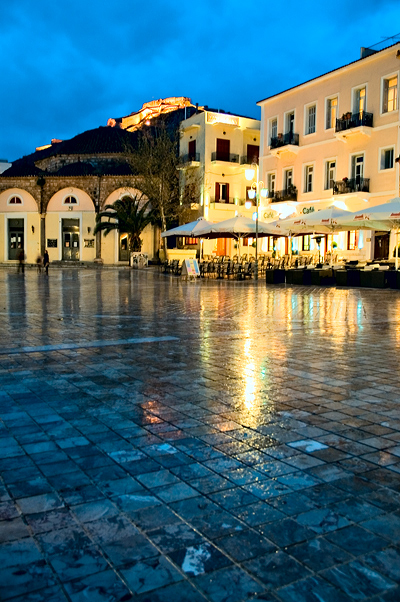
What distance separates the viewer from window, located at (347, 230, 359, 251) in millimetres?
27375

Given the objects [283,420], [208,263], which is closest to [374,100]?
[208,263]

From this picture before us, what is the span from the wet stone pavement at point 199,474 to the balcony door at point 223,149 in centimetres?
3494

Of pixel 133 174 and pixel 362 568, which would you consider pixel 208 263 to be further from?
pixel 362 568

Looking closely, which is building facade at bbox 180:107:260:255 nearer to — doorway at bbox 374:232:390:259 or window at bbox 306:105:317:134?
window at bbox 306:105:317:134

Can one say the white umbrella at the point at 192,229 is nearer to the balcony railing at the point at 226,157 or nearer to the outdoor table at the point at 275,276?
the outdoor table at the point at 275,276

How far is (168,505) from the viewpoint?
279 centimetres

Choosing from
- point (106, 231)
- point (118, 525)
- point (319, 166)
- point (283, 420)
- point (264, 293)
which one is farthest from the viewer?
point (106, 231)

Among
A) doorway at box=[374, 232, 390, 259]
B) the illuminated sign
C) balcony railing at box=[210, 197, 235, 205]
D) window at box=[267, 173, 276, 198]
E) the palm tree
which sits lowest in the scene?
doorway at box=[374, 232, 390, 259]

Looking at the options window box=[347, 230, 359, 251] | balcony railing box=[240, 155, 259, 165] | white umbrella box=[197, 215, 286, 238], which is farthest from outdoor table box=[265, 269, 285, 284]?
balcony railing box=[240, 155, 259, 165]

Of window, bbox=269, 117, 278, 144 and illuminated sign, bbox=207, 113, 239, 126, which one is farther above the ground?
illuminated sign, bbox=207, 113, 239, 126

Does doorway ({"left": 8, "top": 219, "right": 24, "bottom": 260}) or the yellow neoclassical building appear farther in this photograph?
doorway ({"left": 8, "top": 219, "right": 24, "bottom": 260})

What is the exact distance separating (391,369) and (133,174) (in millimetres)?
40034

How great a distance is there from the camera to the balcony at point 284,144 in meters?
31.5

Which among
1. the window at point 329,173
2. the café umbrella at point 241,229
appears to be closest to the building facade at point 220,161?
the window at point 329,173
